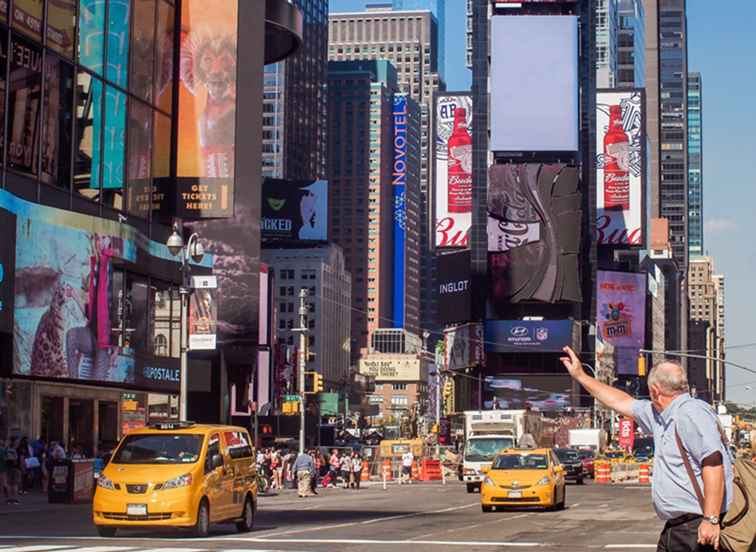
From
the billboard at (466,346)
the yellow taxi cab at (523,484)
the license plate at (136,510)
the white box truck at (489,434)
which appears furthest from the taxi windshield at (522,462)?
the billboard at (466,346)

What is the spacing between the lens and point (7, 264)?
4197 centimetres

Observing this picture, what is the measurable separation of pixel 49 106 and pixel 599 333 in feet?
367

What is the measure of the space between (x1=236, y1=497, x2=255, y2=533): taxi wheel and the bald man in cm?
1683

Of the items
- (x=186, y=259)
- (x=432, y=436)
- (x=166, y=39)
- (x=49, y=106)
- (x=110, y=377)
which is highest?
(x=166, y=39)

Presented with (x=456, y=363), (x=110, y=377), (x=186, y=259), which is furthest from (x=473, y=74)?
(x=186, y=259)

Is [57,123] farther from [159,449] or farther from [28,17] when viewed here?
[159,449]

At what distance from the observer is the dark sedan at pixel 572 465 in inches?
2328

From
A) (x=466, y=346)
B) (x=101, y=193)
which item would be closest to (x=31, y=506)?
(x=101, y=193)

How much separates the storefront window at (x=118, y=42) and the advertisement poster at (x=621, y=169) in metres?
100.0

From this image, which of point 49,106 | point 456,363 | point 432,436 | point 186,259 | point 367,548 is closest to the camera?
point 367,548

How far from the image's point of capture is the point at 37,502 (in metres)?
36.4

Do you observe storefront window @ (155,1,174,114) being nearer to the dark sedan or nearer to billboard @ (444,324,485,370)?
the dark sedan

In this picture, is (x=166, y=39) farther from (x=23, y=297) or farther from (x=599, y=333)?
(x=599, y=333)

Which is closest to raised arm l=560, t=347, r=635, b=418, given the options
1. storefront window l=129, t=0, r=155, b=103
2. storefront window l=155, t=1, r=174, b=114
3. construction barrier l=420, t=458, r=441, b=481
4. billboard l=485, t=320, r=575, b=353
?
storefront window l=129, t=0, r=155, b=103
